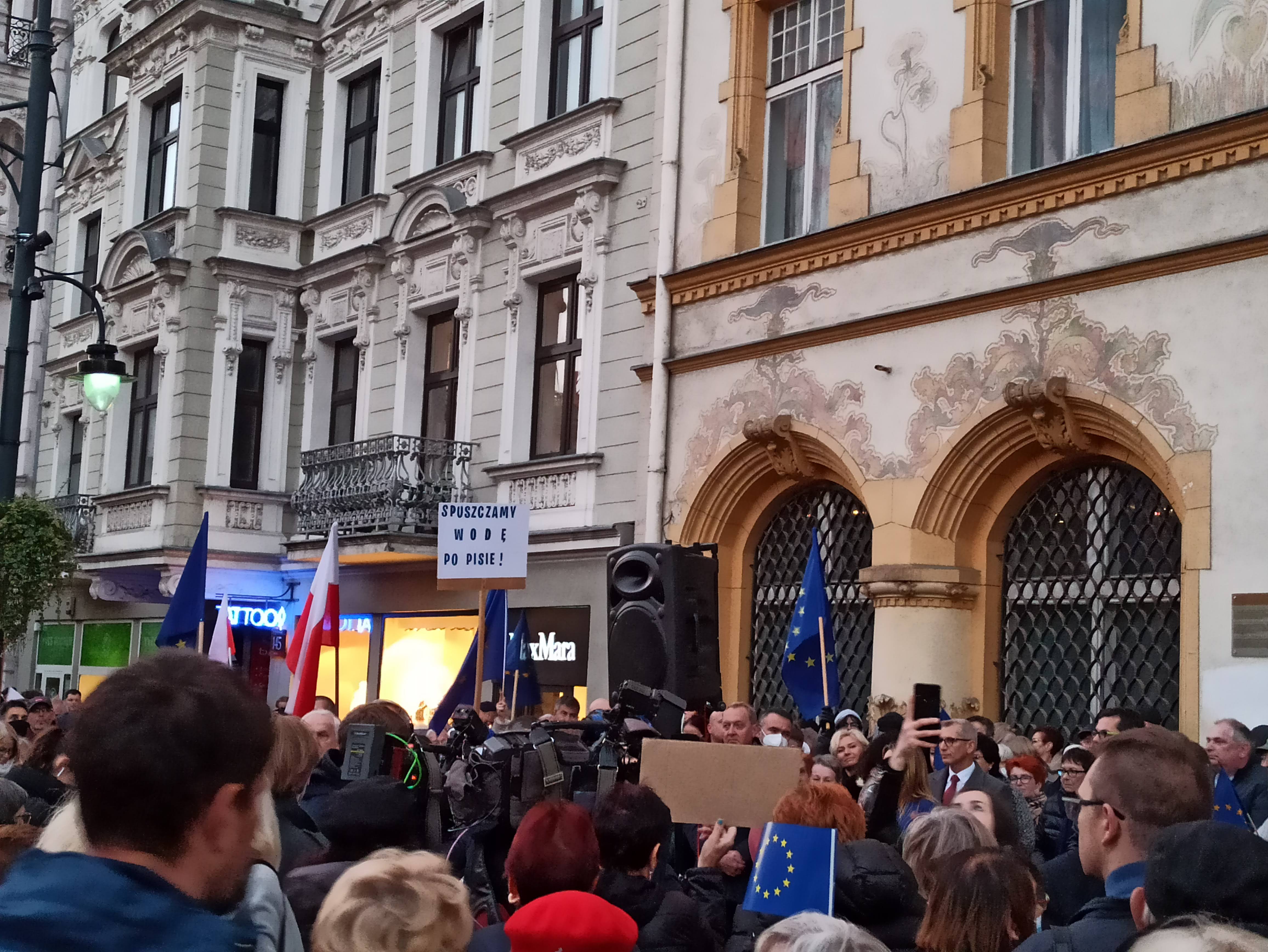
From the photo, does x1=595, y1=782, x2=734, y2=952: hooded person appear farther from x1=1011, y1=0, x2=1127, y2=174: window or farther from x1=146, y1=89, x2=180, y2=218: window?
x1=146, y1=89, x2=180, y2=218: window

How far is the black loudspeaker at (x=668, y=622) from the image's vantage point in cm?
935

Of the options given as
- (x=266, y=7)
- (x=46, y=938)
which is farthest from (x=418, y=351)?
(x=46, y=938)

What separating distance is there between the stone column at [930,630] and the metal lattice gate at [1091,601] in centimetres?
32

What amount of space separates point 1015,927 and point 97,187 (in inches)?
1019

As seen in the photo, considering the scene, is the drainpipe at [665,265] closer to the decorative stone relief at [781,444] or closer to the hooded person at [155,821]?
the decorative stone relief at [781,444]

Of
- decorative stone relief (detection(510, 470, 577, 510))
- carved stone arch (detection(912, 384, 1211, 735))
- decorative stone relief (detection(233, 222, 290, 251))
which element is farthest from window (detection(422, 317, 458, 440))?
carved stone arch (detection(912, 384, 1211, 735))

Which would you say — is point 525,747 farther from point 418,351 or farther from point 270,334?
point 270,334

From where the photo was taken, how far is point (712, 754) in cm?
607

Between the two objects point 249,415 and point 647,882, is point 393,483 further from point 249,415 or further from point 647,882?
point 647,882

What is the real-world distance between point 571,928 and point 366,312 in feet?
57.3

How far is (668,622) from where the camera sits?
9.34 m

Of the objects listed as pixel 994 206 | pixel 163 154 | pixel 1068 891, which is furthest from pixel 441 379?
pixel 1068 891

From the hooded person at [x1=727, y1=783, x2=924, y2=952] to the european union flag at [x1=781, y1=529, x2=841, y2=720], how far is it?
7.31 metres

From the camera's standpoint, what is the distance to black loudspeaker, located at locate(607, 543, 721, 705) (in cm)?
935
